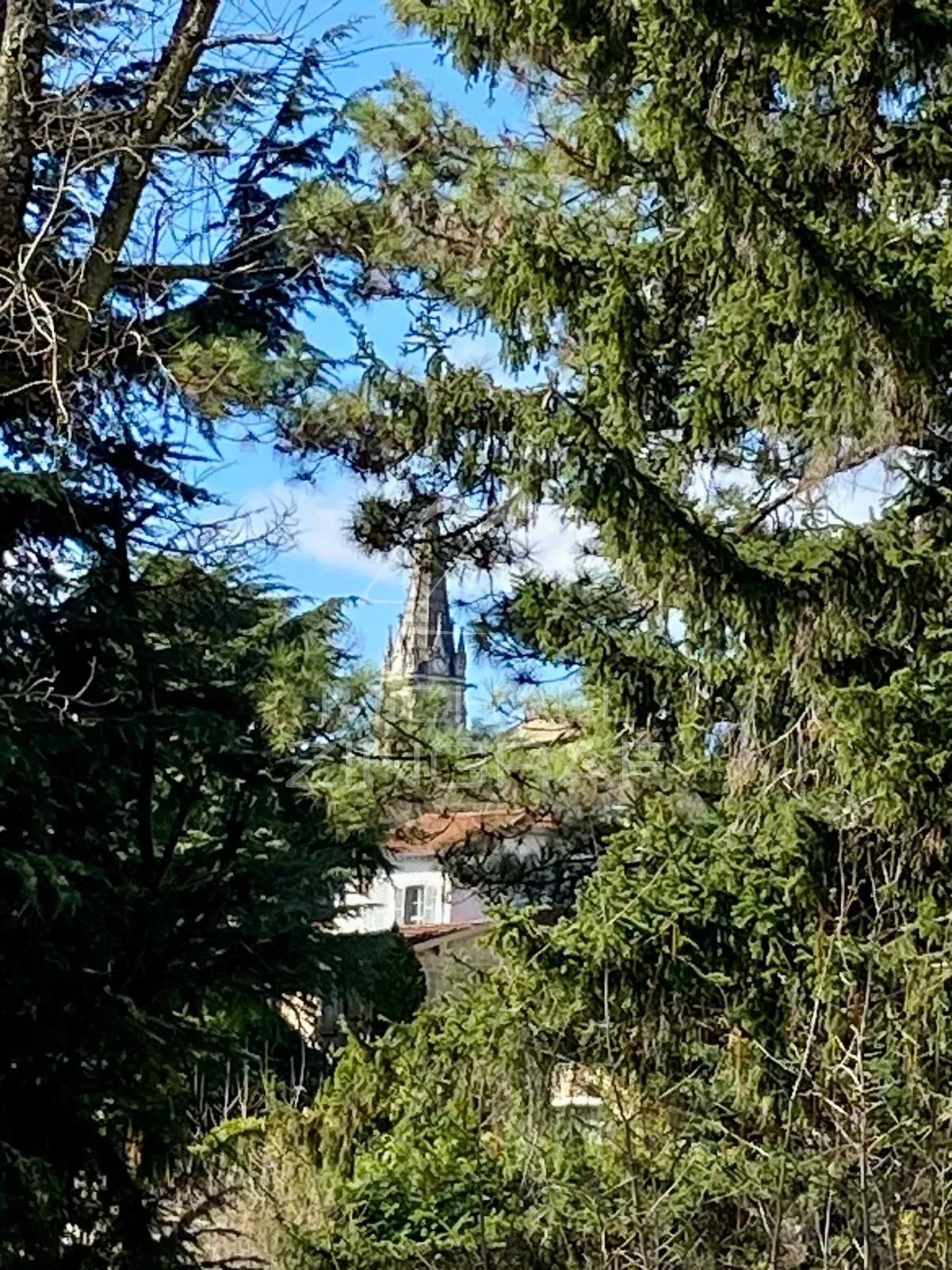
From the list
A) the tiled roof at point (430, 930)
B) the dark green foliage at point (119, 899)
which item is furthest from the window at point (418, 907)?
the dark green foliage at point (119, 899)

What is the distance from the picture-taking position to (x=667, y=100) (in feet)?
16.5

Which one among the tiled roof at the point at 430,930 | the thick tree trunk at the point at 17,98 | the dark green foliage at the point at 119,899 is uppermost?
the thick tree trunk at the point at 17,98

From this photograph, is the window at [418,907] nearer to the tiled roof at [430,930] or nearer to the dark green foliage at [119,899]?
the tiled roof at [430,930]

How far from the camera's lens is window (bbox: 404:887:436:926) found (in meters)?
23.2

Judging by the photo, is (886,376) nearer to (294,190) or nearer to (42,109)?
(294,190)

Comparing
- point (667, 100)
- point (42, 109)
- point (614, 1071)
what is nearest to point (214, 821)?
point (614, 1071)

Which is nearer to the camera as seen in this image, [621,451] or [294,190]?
[621,451]

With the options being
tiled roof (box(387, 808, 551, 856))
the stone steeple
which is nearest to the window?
the stone steeple

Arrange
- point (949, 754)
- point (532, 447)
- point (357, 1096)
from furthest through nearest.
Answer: point (357, 1096) → point (532, 447) → point (949, 754)

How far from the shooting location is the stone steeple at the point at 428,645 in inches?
315

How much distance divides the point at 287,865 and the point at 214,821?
1.20 meters

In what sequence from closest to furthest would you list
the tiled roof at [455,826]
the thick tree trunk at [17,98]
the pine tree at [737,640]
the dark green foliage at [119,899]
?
the dark green foliage at [119,899] < the thick tree trunk at [17,98] < the pine tree at [737,640] < the tiled roof at [455,826]

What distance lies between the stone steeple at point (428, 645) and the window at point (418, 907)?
13339 millimetres

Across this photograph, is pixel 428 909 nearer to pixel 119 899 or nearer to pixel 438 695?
pixel 438 695
